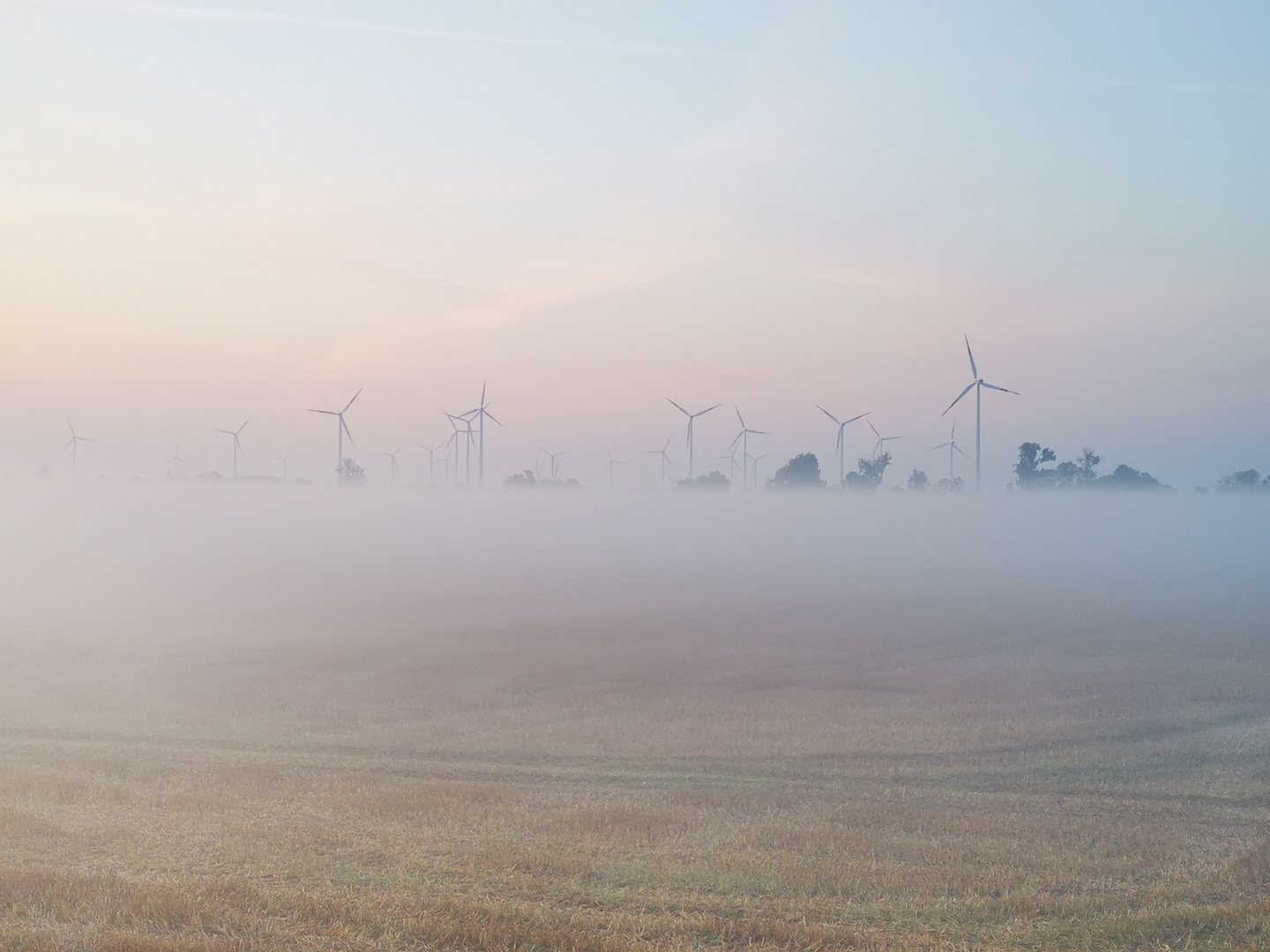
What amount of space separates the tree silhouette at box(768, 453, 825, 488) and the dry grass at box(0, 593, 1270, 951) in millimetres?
134372

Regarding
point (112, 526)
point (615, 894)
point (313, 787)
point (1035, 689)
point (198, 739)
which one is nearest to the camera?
point (615, 894)

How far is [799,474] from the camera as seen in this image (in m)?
169

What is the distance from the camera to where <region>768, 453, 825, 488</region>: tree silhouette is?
551ft

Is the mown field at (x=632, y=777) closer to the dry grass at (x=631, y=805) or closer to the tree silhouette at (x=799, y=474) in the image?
the dry grass at (x=631, y=805)

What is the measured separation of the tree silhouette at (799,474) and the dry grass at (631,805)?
441 feet

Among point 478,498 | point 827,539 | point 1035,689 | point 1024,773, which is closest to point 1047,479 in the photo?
point 827,539

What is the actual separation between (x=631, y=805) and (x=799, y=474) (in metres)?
155

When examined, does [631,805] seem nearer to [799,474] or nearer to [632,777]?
[632,777]

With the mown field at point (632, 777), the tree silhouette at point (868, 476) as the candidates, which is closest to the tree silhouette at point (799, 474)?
the tree silhouette at point (868, 476)

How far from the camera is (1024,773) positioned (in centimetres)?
1958

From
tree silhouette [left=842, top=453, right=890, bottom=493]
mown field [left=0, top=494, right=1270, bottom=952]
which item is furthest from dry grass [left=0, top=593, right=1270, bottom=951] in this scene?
tree silhouette [left=842, top=453, right=890, bottom=493]

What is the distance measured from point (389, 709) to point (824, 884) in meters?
15.0

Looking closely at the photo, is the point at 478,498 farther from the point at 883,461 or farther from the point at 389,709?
the point at 389,709

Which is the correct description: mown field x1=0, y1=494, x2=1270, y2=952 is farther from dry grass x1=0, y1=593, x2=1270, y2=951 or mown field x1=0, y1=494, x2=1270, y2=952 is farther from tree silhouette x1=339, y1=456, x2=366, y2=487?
tree silhouette x1=339, y1=456, x2=366, y2=487
